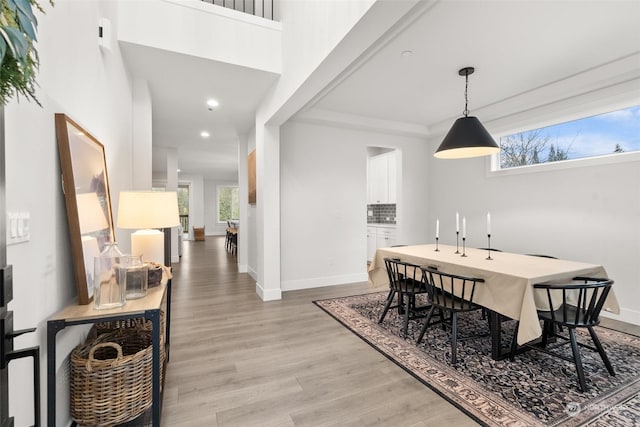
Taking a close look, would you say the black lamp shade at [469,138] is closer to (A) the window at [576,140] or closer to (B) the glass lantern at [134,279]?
(A) the window at [576,140]

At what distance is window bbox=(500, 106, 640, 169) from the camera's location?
3.27 metres

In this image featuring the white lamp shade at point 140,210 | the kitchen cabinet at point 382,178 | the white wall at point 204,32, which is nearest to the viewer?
the white lamp shade at point 140,210

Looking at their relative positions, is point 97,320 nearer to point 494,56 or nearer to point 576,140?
point 494,56

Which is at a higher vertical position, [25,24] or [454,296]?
[25,24]

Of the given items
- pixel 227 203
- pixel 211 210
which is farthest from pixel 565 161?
pixel 211 210

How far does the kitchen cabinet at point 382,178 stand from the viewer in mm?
6008

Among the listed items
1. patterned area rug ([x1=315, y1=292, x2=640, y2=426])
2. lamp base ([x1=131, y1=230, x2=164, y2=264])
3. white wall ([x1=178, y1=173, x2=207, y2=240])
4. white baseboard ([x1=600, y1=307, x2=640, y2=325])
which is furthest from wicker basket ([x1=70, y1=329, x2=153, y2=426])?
white wall ([x1=178, y1=173, x2=207, y2=240])

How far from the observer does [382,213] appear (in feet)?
22.0

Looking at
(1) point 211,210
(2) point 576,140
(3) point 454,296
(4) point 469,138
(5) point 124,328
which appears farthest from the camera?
(1) point 211,210

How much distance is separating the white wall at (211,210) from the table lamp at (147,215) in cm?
1220

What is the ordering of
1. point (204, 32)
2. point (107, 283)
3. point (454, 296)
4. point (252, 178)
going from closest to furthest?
point (107, 283) < point (454, 296) < point (204, 32) < point (252, 178)

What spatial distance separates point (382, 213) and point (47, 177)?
19.6 ft

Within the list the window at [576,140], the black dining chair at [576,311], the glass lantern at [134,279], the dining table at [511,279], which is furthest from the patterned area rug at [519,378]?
the window at [576,140]

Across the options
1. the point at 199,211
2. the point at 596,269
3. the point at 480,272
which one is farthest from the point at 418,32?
the point at 199,211
